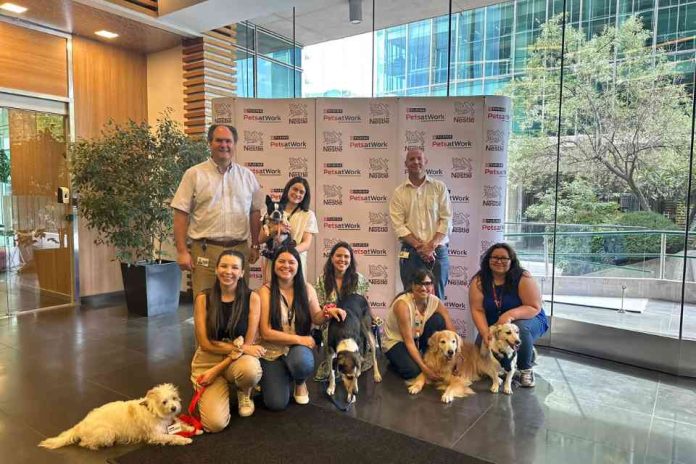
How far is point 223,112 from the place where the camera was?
190 inches

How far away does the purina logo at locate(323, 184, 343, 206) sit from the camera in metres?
4.70

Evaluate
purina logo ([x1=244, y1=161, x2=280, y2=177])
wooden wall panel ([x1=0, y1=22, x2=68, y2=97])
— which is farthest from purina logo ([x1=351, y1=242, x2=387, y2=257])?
wooden wall panel ([x1=0, y1=22, x2=68, y2=97])

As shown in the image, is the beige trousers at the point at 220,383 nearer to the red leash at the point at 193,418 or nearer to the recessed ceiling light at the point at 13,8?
the red leash at the point at 193,418

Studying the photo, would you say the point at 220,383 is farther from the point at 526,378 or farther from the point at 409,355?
the point at 526,378

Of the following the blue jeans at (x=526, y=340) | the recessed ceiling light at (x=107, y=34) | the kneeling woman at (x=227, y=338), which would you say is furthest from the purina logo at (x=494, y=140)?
the recessed ceiling light at (x=107, y=34)

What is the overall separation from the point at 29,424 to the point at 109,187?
9.88 ft

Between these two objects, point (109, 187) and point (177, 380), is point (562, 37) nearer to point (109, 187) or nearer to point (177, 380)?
point (177, 380)

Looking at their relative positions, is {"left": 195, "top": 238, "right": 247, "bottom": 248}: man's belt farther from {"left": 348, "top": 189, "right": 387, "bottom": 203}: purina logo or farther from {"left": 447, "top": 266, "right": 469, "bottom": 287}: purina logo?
{"left": 447, "top": 266, "right": 469, "bottom": 287}: purina logo

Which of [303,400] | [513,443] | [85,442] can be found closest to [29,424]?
[85,442]

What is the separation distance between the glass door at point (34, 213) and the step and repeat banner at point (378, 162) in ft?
8.19

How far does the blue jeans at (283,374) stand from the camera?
3080 millimetres

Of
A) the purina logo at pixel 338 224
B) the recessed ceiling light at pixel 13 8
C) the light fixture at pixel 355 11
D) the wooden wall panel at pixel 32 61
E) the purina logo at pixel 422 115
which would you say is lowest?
the purina logo at pixel 338 224

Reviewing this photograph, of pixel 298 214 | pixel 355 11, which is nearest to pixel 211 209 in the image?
pixel 298 214

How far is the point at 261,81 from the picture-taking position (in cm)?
665
